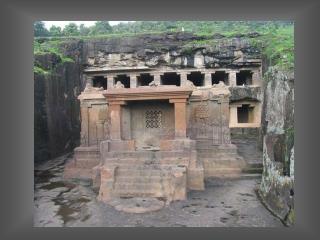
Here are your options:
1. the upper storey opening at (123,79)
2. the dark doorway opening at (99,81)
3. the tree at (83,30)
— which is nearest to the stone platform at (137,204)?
the upper storey opening at (123,79)

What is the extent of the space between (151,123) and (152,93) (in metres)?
1.71

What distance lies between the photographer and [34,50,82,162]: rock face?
1683 centimetres

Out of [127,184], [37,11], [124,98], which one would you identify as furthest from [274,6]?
[124,98]

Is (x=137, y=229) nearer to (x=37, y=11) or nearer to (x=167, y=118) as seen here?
(x=37, y=11)

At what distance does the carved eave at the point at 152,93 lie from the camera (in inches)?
434

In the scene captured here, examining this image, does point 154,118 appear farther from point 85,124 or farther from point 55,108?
point 55,108

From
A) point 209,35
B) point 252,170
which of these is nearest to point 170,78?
point 209,35

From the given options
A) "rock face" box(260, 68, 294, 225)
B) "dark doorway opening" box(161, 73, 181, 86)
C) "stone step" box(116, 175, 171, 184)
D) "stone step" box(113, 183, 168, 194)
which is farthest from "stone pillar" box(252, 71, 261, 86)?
"stone step" box(113, 183, 168, 194)

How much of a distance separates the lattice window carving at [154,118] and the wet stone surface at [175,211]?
2.86 metres

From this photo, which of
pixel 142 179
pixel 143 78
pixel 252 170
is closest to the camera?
pixel 142 179

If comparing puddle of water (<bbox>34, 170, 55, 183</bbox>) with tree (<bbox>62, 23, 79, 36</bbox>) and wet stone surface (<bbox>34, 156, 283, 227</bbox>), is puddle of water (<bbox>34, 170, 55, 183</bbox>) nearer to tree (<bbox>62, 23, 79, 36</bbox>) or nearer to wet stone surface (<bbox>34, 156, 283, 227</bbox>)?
wet stone surface (<bbox>34, 156, 283, 227</bbox>)

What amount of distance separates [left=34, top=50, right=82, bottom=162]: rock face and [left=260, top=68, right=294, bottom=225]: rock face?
1143 cm

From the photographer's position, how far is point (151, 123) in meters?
12.5

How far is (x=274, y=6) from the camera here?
4477 millimetres
